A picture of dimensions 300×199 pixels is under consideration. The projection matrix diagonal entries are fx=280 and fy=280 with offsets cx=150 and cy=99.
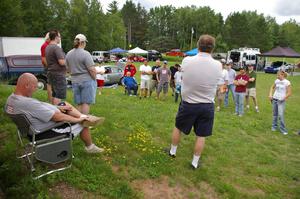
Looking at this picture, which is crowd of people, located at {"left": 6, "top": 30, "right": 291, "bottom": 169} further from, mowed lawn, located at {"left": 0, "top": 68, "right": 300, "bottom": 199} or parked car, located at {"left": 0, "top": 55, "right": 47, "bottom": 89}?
parked car, located at {"left": 0, "top": 55, "right": 47, "bottom": 89}

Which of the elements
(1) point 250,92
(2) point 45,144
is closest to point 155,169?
(2) point 45,144

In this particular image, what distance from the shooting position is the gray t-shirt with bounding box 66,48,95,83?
454cm

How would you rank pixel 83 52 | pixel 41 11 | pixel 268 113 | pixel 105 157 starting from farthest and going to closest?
pixel 41 11 → pixel 268 113 → pixel 83 52 → pixel 105 157

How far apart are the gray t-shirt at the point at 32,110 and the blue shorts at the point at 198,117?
177cm

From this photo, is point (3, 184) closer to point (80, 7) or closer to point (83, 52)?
point (83, 52)

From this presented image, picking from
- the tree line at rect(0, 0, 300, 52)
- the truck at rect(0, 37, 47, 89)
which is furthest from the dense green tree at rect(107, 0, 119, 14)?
the truck at rect(0, 37, 47, 89)

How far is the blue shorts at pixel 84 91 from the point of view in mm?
4668

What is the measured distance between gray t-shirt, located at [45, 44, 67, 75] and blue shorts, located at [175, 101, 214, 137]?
7.83 ft

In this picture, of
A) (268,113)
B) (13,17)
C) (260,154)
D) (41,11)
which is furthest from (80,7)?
(260,154)

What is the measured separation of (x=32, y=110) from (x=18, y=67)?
32.4 ft

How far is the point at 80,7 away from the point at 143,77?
39963 mm

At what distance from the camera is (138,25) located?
272 ft

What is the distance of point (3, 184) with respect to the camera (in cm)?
327

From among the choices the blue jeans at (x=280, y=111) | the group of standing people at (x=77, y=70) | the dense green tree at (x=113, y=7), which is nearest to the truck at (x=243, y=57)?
the blue jeans at (x=280, y=111)
